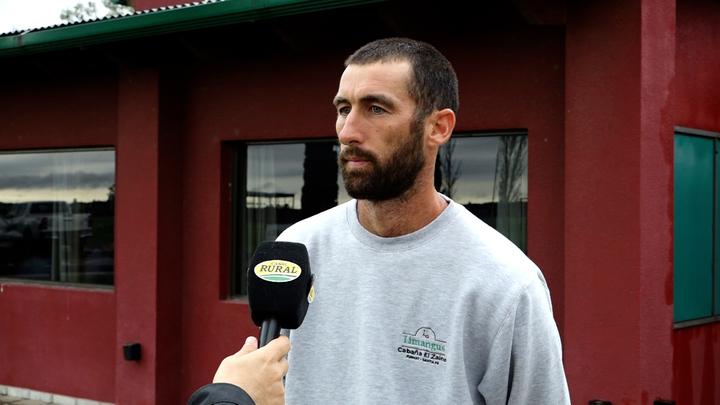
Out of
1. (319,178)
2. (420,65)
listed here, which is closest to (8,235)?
(319,178)

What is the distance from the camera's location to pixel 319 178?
7.52m

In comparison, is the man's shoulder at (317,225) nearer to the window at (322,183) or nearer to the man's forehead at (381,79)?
the man's forehead at (381,79)

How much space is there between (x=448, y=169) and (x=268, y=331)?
198 inches

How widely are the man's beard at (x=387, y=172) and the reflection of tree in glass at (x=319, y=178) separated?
5134 millimetres

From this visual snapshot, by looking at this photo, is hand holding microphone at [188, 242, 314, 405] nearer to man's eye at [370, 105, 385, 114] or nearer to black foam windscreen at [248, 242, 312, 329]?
black foam windscreen at [248, 242, 312, 329]

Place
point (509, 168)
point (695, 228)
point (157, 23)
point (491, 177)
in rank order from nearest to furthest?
1. point (695, 228)
2. point (509, 168)
3. point (491, 177)
4. point (157, 23)

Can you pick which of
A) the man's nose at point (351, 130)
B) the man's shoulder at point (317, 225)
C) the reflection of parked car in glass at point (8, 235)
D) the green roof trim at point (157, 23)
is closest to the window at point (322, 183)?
the green roof trim at point (157, 23)

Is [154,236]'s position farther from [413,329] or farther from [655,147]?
[413,329]

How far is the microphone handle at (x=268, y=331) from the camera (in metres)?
1.87

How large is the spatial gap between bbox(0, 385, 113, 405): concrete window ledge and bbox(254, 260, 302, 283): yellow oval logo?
711cm

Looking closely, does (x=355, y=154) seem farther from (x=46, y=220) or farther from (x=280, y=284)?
(x=46, y=220)

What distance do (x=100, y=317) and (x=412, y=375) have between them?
279 inches

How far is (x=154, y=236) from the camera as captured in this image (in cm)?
787

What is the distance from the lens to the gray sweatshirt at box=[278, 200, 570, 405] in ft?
6.76
